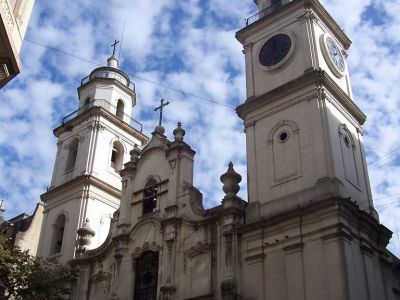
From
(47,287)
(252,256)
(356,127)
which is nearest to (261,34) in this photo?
(356,127)

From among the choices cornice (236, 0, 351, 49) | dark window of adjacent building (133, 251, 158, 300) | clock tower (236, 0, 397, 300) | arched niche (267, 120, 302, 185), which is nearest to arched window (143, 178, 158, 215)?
dark window of adjacent building (133, 251, 158, 300)

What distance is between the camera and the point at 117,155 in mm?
31484

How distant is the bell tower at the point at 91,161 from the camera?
28.2 metres

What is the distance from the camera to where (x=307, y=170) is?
67.7ft

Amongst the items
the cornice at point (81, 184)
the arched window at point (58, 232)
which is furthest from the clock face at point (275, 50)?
the arched window at point (58, 232)

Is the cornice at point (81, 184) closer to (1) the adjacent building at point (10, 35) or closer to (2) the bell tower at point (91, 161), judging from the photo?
(2) the bell tower at point (91, 161)

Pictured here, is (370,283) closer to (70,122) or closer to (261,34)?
(261,34)

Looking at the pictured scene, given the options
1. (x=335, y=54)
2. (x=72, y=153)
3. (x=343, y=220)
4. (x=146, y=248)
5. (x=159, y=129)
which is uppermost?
(x=335, y=54)

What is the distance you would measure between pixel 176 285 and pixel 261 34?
11.4m

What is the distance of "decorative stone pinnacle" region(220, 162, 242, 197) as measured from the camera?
71.4 feet

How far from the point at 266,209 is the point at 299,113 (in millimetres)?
3971

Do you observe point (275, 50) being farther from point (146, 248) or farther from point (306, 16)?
point (146, 248)

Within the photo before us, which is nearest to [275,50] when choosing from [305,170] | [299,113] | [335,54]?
[335,54]

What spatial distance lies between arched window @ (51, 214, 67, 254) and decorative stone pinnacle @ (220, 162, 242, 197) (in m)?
10.4
